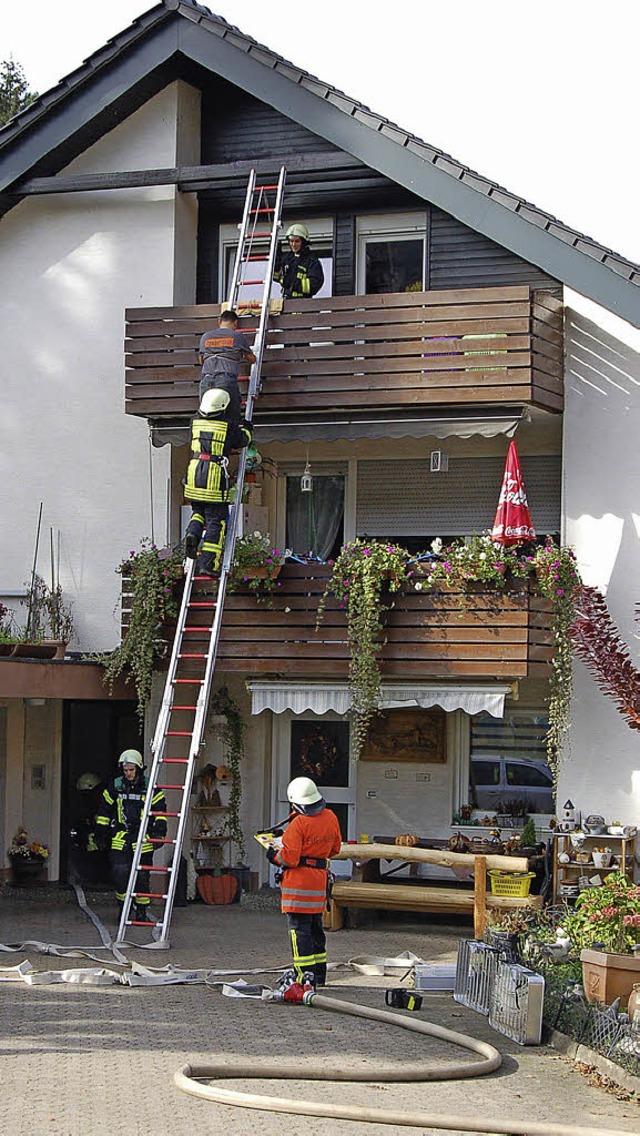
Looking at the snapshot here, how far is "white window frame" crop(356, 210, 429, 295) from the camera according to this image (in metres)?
16.1

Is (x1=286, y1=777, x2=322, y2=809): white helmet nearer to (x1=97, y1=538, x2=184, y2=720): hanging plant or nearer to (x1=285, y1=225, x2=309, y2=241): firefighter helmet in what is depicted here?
(x1=97, y1=538, x2=184, y2=720): hanging plant

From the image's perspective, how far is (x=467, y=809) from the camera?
1606 centimetres

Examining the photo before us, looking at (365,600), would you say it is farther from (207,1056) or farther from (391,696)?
(207,1056)

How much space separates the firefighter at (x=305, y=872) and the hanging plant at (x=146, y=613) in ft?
13.1

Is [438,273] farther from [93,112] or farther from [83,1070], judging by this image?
[83,1070]

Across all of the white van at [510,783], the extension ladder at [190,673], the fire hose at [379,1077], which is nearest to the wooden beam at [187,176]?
the extension ladder at [190,673]

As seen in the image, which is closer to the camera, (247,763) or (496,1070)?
(496,1070)

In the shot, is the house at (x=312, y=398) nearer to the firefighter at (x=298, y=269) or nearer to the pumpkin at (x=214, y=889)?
the firefighter at (x=298, y=269)

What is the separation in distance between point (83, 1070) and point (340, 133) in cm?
1011

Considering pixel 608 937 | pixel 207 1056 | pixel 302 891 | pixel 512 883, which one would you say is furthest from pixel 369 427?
pixel 207 1056

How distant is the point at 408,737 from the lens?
16359 mm

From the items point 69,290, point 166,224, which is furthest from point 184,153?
point 69,290

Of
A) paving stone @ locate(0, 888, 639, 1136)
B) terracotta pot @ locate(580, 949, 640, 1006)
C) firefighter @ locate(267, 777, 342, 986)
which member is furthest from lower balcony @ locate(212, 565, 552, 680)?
terracotta pot @ locate(580, 949, 640, 1006)

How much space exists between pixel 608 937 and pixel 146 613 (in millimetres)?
6193
